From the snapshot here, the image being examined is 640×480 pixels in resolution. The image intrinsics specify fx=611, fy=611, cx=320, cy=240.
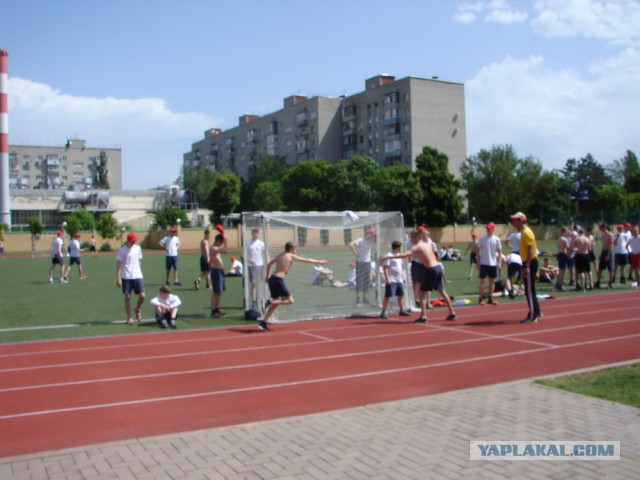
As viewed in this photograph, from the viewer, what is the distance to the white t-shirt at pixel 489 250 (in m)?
15.2

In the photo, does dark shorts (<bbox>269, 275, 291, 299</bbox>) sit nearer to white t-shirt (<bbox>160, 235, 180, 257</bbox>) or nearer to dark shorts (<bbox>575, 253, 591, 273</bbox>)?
white t-shirt (<bbox>160, 235, 180, 257</bbox>)

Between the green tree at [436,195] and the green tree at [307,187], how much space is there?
414 inches

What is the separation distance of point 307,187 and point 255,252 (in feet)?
178

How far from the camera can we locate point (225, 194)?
81062 mm

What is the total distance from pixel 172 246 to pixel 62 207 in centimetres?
7421

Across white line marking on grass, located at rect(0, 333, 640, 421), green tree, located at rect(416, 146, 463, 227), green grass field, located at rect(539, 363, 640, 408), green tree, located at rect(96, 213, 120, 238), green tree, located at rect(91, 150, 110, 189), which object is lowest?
white line marking on grass, located at rect(0, 333, 640, 421)

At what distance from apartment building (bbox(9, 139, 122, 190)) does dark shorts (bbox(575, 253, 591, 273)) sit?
4312 inches

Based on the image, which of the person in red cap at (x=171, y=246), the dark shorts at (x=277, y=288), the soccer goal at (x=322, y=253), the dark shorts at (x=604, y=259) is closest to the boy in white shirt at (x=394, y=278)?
the soccer goal at (x=322, y=253)

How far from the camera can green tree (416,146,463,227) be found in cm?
6134

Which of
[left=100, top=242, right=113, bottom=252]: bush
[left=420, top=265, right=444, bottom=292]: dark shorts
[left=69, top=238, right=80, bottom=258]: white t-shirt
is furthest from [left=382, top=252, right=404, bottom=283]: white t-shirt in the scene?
[left=100, top=242, right=113, bottom=252]: bush

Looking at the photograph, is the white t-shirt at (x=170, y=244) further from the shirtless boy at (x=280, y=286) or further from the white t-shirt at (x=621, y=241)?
the white t-shirt at (x=621, y=241)

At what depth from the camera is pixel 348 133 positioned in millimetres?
89250

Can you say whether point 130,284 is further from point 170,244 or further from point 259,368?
point 170,244

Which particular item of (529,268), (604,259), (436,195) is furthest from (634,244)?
(436,195)
